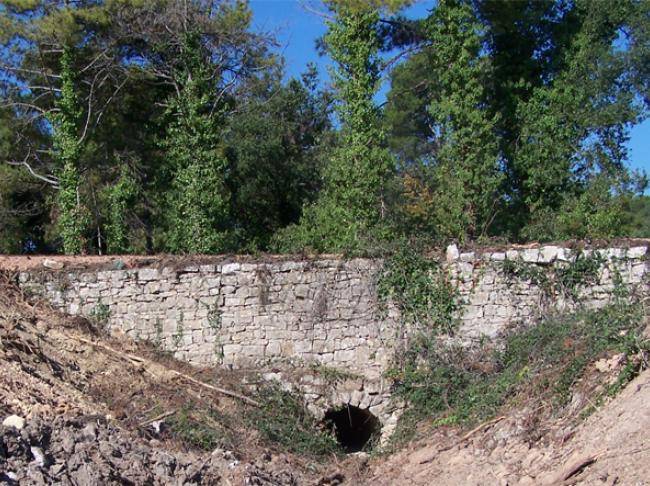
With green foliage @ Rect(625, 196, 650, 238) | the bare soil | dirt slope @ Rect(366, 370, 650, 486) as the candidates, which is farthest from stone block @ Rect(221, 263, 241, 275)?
green foliage @ Rect(625, 196, 650, 238)

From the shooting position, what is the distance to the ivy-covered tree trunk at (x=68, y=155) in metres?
18.0

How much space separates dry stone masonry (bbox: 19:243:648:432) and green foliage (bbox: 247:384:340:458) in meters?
0.28

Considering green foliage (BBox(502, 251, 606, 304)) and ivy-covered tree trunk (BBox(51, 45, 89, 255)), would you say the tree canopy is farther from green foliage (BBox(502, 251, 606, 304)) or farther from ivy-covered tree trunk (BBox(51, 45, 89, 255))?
green foliage (BBox(502, 251, 606, 304))

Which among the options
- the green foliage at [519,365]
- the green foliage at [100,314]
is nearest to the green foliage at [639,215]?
the green foliage at [519,365]

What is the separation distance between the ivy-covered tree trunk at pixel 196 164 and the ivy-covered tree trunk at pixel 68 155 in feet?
7.49

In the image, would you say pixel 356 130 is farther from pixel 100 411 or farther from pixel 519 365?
pixel 100 411

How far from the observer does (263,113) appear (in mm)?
23422

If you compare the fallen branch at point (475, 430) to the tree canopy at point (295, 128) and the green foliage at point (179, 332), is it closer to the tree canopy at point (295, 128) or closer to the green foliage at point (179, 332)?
the green foliage at point (179, 332)

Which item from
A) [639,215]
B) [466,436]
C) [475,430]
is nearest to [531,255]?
[475,430]

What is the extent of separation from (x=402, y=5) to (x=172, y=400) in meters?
12.4

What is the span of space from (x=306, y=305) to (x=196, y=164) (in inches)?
281

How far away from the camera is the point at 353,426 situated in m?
12.9

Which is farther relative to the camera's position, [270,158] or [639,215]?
[639,215]

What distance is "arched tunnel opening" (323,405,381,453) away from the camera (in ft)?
38.9
